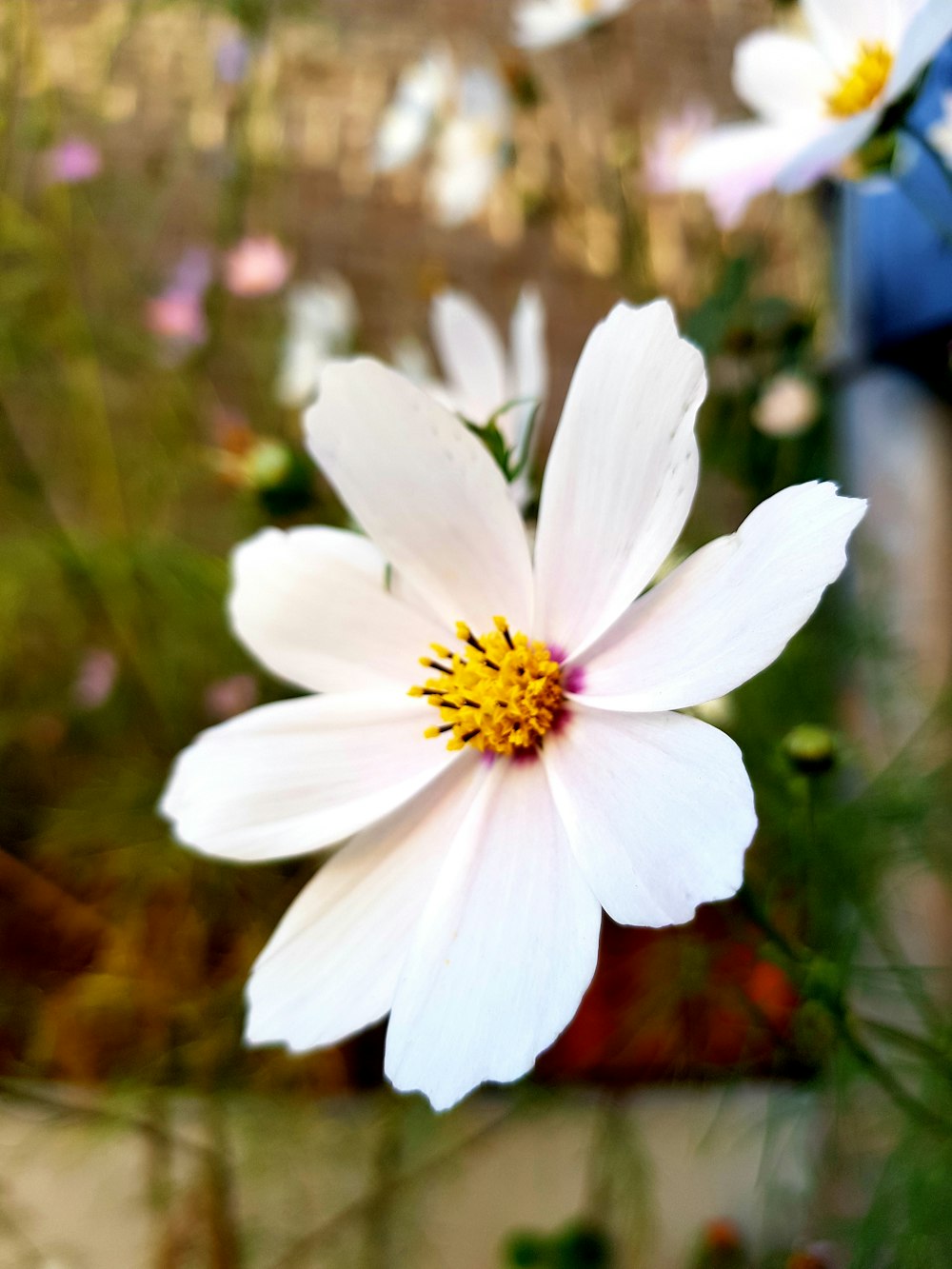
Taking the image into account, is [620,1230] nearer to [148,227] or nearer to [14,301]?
[14,301]

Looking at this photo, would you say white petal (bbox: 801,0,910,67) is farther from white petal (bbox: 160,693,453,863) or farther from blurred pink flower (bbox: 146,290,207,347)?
blurred pink flower (bbox: 146,290,207,347)

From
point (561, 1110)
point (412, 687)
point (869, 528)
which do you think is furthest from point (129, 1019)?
point (869, 528)

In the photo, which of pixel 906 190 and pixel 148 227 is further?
pixel 148 227

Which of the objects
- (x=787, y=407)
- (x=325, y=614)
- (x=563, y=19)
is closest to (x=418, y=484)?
(x=325, y=614)

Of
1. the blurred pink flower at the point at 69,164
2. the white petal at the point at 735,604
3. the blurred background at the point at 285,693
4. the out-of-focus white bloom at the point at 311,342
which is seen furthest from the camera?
the out-of-focus white bloom at the point at 311,342

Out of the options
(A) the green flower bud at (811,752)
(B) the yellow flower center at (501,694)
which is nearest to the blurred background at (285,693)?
(A) the green flower bud at (811,752)

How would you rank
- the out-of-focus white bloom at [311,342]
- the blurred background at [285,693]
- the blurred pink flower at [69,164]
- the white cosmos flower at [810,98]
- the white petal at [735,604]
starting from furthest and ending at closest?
the out-of-focus white bloom at [311,342] → the blurred pink flower at [69,164] → the blurred background at [285,693] → the white cosmos flower at [810,98] → the white petal at [735,604]

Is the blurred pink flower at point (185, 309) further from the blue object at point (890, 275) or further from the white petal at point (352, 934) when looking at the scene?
the white petal at point (352, 934)
